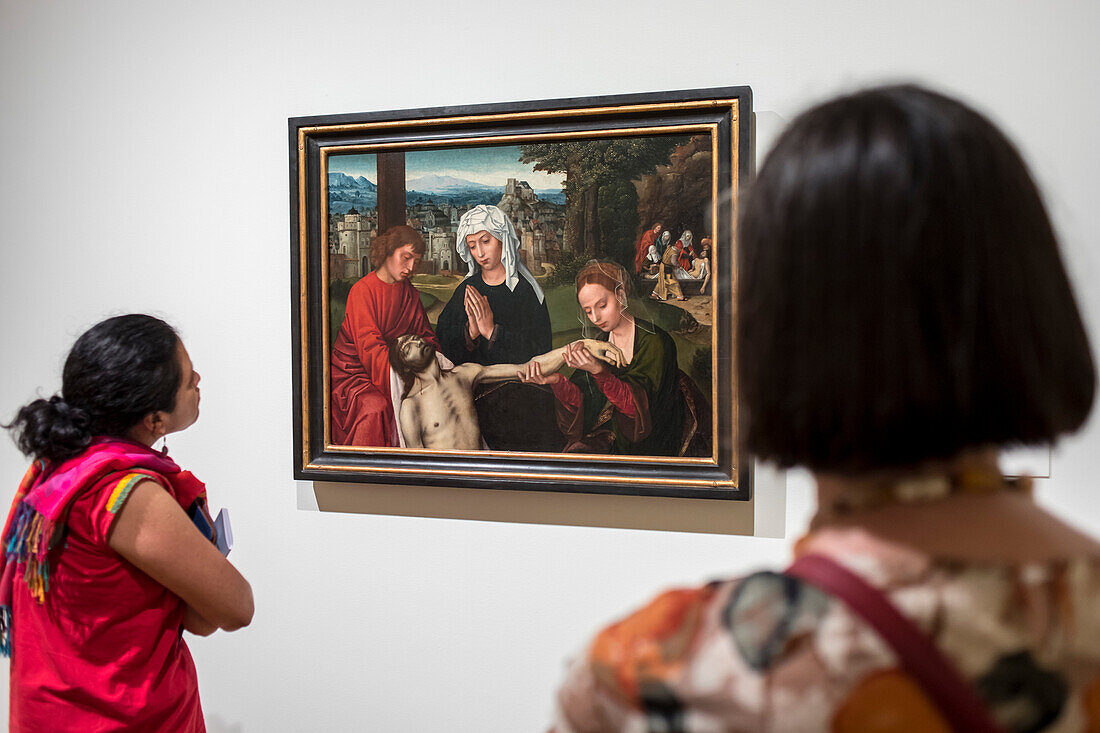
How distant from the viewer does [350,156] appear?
2.02m

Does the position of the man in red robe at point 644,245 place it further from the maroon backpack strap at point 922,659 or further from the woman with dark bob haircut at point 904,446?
the maroon backpack strap at point 922,659

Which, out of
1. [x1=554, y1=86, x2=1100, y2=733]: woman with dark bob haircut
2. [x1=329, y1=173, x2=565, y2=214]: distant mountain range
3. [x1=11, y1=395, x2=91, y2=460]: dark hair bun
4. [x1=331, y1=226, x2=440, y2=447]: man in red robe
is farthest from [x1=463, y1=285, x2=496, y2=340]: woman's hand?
[x1=554, y1=86, x2=1100, y2=733]: woman with dark bob haircut

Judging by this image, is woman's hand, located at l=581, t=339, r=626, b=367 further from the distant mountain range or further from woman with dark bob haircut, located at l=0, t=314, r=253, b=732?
woman with dark bob haircut, located at l=0, t=314, r=253, b=732

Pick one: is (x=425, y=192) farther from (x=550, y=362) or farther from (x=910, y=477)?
(x=910, y=477)

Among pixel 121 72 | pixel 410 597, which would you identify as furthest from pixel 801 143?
pixel 121 72

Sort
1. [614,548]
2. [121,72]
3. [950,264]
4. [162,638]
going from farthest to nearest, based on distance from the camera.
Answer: [121,72] → [614,548] → [162,638] → [950,264]

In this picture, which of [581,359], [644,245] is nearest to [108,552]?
[581,359]

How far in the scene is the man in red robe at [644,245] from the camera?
5.94ft

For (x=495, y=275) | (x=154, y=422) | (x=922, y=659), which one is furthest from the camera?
(x=495, y=275)

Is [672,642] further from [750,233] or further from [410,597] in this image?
[410,597]

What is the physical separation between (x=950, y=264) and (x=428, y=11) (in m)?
1.75

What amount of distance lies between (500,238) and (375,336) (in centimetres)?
40

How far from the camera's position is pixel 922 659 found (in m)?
0.53

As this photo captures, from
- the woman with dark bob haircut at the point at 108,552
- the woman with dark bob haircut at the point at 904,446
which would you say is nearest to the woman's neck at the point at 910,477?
the woman with dark bob haircut at the point at 904,446
